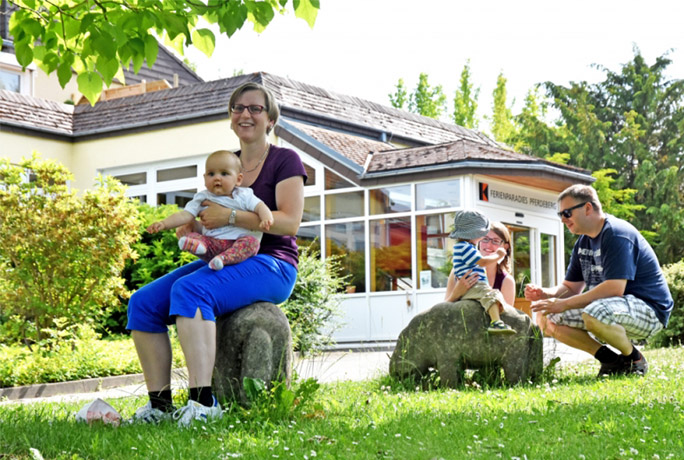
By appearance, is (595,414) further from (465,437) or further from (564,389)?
(564,389)

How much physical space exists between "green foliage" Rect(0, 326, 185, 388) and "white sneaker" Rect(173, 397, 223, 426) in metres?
4.68

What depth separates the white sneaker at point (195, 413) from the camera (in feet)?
15.6

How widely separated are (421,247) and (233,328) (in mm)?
12948

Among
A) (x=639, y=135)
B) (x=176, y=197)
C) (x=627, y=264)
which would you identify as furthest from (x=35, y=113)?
(x=639, y=135)

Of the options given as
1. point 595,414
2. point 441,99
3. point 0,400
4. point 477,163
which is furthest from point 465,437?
point 441,99

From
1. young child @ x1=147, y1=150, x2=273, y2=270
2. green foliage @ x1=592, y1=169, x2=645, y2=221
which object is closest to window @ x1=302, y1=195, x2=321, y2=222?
young child @ x1=147, y1=150, x2=273, y2=270

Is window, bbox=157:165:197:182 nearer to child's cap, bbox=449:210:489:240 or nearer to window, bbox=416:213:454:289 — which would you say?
window, bbox=416:213:454:289

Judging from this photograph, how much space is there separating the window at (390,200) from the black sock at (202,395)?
44.3ft

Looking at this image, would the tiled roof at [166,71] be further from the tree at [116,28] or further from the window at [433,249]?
the tree at [116,28]

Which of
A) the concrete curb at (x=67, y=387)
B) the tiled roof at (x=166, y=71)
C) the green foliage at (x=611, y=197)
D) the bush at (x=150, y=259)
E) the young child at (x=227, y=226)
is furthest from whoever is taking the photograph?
the green foliage at (x=611, y=197)

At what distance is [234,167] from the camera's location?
5.40m

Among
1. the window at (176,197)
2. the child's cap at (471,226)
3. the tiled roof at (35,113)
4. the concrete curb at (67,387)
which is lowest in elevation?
the concrete curb at (67,387)

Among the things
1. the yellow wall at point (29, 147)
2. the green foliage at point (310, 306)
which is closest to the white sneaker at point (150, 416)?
the green foliage at point (310, 306)

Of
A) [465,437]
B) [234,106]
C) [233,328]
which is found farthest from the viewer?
[234,106]
